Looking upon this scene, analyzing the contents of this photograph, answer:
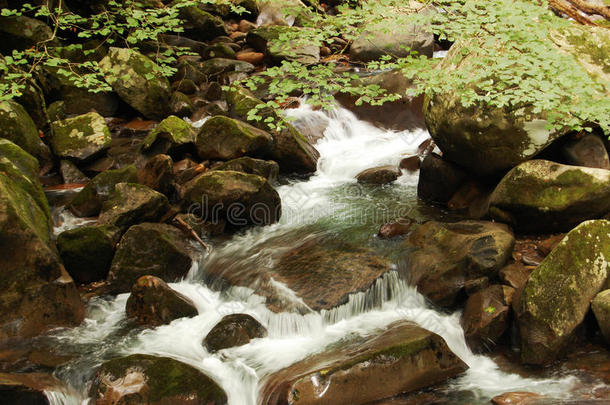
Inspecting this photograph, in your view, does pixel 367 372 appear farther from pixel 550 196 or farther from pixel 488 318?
pixel 550 196

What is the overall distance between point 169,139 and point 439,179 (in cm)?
458

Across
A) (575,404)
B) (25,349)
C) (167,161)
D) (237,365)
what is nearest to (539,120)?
(575,404)

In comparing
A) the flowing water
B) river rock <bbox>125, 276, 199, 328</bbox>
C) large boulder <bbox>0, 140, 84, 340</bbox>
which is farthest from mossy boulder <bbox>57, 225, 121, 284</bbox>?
river rock <bbox>125, 276, 199, 328</bbox>

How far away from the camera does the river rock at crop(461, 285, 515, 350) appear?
15.6 feet

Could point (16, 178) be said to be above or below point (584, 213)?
above

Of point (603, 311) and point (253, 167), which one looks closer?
point (603, 311)

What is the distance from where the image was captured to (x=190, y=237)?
674 cm

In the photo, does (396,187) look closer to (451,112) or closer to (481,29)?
(451,112)

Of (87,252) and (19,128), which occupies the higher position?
(19,128)

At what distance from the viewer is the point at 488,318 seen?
4773 millimetres

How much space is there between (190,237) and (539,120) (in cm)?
486

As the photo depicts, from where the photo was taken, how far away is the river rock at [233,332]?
489cm

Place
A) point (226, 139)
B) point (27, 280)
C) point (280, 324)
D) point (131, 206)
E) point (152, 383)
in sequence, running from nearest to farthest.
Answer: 1. point (152, 383)
2. point (27, 280)
3. point (280, 324)
4. point (131, 206)
5. point (226, 139)

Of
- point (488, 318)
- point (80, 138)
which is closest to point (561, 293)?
point (488, 318)
